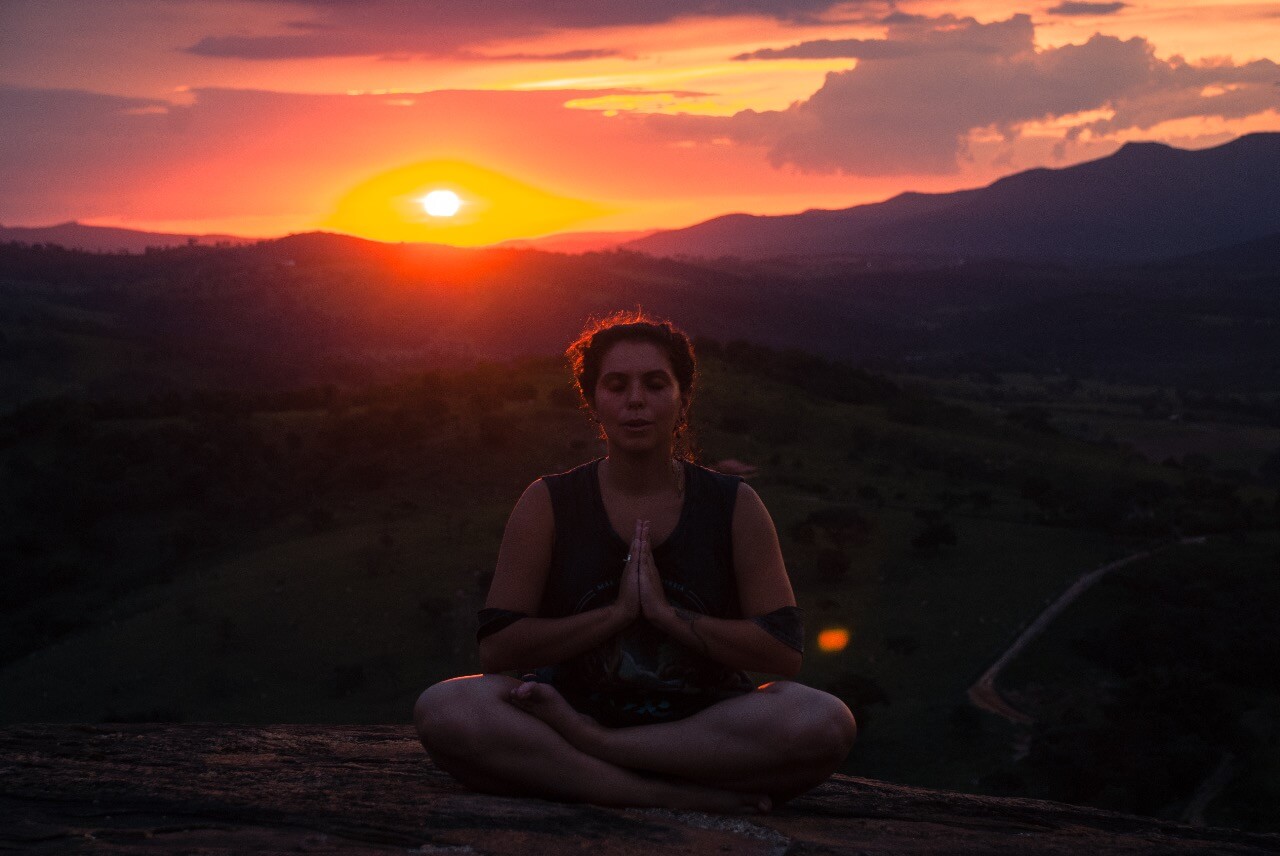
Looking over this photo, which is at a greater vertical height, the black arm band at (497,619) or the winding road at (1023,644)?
the black arm band at (497,619)

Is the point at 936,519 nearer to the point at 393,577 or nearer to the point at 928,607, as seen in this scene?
the point at 928,607

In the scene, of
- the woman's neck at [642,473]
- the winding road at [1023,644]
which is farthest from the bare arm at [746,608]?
the winding road at [1023,644]

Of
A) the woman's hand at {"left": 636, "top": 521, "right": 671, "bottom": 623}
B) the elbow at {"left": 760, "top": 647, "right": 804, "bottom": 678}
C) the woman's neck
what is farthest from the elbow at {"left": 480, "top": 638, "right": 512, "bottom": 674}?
the elbow at {"left": 760, "top": 647, "right": 804, "bottom": 678}

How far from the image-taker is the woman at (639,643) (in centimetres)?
473

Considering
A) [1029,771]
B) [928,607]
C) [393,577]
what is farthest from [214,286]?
[1029,771]

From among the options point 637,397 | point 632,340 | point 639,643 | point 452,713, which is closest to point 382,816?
point 452,713

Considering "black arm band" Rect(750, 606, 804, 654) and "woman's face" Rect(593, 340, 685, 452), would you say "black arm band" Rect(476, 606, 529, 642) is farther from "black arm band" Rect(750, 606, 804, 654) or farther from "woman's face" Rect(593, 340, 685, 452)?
"black arm band" Rect(750, 606, 804, 654)

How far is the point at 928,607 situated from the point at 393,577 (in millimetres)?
16692

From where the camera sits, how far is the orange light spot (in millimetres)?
33062

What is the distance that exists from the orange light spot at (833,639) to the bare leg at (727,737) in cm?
2861

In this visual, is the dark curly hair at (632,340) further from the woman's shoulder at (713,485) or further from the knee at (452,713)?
the knee at (452,713)

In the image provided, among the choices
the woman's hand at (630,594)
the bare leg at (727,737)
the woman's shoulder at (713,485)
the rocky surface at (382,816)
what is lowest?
the rocky surface at (382,816)

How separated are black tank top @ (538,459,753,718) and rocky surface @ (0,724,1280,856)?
0.49m

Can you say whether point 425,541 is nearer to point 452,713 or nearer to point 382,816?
point 452,713
